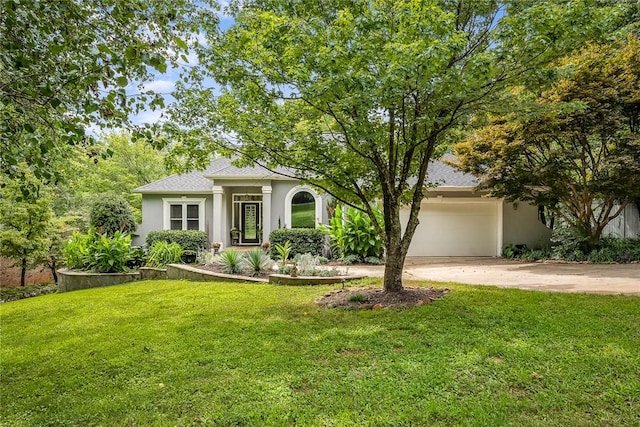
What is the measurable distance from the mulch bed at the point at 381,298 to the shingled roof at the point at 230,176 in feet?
24.5

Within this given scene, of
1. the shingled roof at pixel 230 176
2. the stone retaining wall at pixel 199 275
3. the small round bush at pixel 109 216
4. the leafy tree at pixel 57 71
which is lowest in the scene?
the stone retaining wall at pixel 199 275

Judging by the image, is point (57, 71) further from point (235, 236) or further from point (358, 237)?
point (235, 236)

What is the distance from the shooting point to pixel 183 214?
15.4 m

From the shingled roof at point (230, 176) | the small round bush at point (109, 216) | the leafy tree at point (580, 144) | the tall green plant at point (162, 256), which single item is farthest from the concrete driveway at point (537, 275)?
the small round bush at point (109, 216)

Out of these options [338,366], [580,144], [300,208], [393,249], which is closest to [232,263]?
[393,249]

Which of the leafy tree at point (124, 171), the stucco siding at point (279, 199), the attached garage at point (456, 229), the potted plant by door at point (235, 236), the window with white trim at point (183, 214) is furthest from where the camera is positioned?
the leafy tree at point (124, 171)

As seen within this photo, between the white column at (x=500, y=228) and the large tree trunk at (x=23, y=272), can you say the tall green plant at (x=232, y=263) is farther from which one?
the white column at (x=500, y=228)

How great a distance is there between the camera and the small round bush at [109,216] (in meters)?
13.5

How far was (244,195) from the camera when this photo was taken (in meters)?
16.3

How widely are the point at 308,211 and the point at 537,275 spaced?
821 cm

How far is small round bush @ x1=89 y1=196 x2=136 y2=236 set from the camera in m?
13.5

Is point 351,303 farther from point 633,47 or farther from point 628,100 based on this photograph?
point 633,47

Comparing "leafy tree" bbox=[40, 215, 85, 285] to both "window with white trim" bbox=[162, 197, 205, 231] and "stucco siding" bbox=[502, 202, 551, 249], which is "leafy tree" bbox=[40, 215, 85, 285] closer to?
"window with white trim" bbox=[162, 197, 205, 231]

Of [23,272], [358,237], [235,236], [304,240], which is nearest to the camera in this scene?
[358,237]
